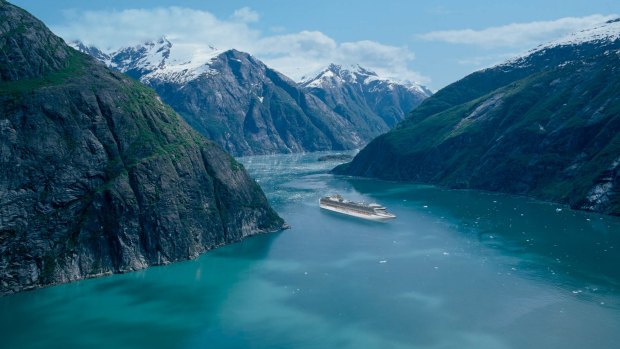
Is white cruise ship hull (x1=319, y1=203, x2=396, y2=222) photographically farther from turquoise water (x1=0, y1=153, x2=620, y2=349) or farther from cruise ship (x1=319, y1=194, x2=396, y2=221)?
turquoise water (x1=0, y1=153, x2=620, y2=349)

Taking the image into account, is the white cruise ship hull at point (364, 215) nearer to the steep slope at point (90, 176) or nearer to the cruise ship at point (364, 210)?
the cruise ship at point (364, 210)

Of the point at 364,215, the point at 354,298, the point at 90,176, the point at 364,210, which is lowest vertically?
the point at 354,298

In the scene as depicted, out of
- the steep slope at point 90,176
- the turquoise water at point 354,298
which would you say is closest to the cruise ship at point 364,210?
the turquoise water at point 354,298

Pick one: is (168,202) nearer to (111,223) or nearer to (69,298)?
(111,223)

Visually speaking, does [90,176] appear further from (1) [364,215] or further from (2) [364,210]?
(2) [364,210]

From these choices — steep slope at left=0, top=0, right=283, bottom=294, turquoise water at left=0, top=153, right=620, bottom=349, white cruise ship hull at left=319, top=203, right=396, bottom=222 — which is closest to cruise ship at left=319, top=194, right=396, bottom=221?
white cruise ship hull at left=319, top=203, right=396, bottom=222

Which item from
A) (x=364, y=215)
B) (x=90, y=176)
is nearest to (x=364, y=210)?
(x=364, y=215)

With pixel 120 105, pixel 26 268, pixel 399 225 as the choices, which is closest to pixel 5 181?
pixel 26 268
